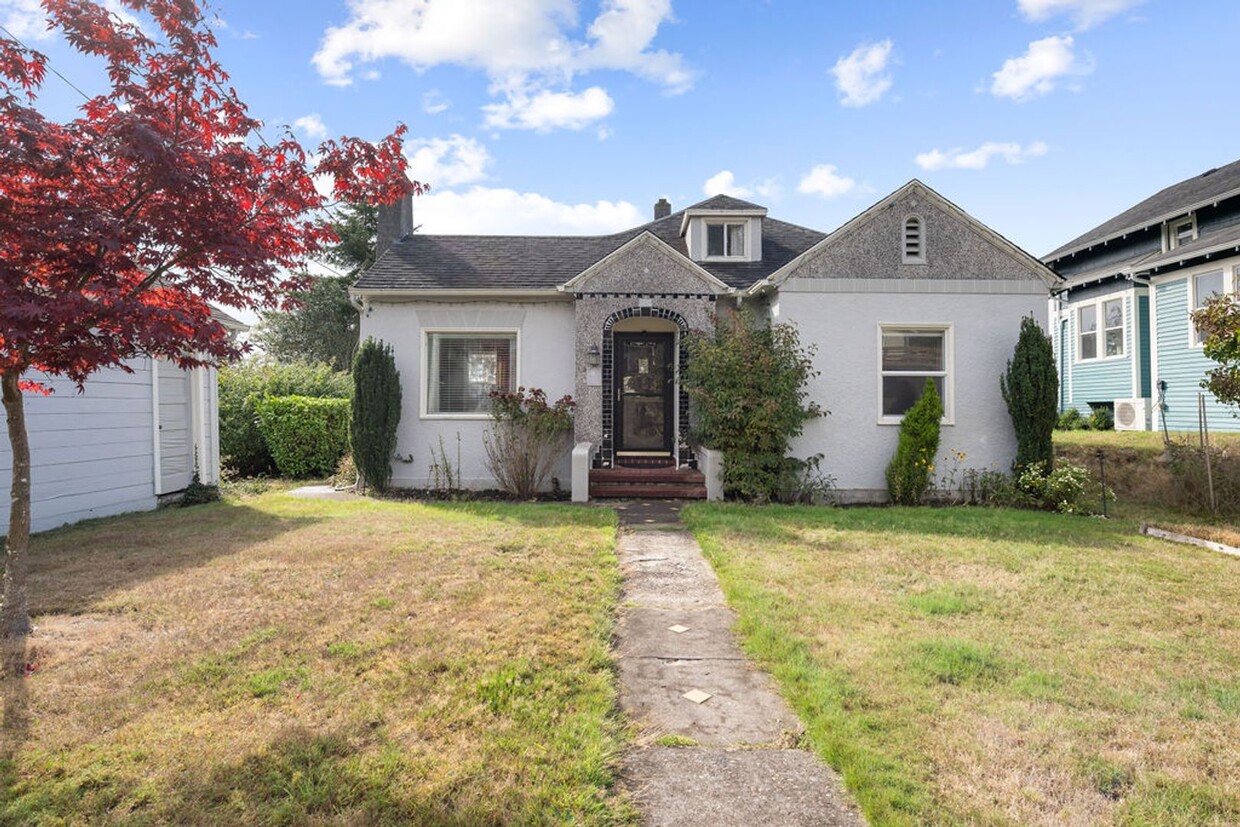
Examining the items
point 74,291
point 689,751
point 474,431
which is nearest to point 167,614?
point 74,291

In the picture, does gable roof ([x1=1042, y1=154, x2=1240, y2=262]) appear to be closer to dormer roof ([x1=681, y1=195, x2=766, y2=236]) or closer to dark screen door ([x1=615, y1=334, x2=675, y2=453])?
dormer roof ([x1=681, y1=195, x2=766, y2=236])

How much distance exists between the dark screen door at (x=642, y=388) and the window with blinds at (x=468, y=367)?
2035 millimetres

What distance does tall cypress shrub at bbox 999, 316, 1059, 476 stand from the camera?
961 cm

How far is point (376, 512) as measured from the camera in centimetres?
901

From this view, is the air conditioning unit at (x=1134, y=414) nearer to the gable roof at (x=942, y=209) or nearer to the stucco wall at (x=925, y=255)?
the gable roof at (x=942, y=209)

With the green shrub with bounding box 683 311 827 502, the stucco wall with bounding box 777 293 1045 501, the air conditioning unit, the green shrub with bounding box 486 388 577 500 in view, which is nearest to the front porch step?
the green shrub with bounding box 683 311 827 502

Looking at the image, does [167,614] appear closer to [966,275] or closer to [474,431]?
[474,431]

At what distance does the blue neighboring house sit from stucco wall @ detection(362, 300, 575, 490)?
1145cm

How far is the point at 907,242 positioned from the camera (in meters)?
10.2

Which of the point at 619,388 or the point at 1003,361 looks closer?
the point at 1003,361

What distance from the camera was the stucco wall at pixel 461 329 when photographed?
442 inches

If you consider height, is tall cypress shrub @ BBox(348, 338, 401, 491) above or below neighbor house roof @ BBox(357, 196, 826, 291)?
below

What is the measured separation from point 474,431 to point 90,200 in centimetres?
A: 751

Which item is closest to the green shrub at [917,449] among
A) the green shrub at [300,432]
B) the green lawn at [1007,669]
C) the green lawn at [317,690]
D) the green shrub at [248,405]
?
the green lawn at [1007,669]
